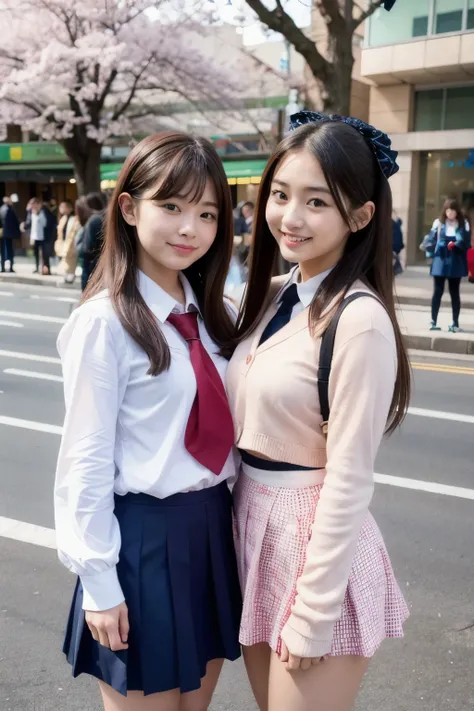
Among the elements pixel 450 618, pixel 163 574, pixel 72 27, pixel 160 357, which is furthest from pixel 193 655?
pixel 72 27

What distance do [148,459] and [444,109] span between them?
17710 mm

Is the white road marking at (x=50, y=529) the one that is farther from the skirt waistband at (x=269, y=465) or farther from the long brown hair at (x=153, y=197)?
the long brown hair at (x=153, y=197)

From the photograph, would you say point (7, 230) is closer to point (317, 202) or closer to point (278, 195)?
point (278, 195)

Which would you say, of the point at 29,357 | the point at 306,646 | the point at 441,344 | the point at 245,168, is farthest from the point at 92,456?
the point at 245,168

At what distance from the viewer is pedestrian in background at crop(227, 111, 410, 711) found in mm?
1513

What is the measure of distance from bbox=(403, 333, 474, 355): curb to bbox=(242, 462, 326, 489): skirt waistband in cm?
734

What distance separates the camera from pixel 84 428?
1549 millimetres

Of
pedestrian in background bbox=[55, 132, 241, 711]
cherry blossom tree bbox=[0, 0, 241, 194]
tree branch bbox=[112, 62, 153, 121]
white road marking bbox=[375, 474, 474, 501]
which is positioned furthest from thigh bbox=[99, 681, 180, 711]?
tree branch bbox=[112, 62, 153, 121]

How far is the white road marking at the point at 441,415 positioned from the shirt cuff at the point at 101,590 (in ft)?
15.7

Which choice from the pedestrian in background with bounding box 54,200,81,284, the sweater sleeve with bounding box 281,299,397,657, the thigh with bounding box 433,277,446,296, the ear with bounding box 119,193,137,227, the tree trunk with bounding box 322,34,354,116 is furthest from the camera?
the pedestrian in background with bounding box 54,200,81,284

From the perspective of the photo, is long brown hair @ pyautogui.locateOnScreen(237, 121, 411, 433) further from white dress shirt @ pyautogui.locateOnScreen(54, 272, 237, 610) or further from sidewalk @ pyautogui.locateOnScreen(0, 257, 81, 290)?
sidewalk @ pyautogui.locateOnScreen(0, 257, 81, 290)

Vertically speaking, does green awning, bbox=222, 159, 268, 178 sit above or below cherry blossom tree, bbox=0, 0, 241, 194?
below

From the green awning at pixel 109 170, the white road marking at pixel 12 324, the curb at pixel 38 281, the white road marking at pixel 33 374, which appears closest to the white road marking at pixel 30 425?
the white road marking at pixel 33 374

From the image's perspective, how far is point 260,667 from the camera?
1.78 metres
